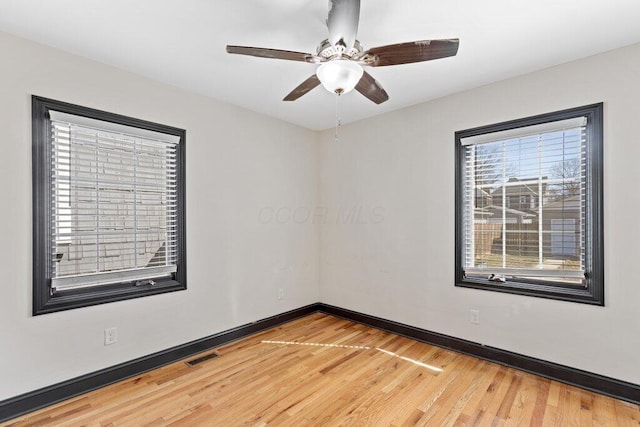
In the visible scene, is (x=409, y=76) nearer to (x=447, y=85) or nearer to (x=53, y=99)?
(x=447, y=85)

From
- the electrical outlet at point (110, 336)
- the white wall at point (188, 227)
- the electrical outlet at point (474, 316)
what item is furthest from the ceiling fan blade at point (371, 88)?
the electrical outlet at point (110, 336)

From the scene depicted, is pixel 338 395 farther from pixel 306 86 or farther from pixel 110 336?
pixel 306 86

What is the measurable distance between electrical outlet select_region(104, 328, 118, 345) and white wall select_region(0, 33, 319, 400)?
35 millimetres

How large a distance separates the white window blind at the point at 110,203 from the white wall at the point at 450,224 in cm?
206

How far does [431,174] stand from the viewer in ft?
10.6

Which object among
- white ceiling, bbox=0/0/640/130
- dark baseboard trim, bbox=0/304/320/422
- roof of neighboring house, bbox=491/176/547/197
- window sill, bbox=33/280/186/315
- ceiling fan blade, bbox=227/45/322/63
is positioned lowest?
dark baseboard trim, bbox=0/304/320/422

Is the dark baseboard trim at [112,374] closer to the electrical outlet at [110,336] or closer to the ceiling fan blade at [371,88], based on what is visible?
the electrical outlet at [110,336]

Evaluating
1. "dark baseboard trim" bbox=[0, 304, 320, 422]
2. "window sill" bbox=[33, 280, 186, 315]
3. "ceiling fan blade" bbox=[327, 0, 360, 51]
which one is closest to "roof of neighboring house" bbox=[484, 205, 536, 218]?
"ceiling fan blade" bbox=[327, 0, 360, 51]

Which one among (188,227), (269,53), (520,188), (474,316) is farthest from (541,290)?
(188,227)

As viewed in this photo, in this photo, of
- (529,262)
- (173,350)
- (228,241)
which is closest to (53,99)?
(228,241)

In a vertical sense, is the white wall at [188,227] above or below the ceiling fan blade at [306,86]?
below

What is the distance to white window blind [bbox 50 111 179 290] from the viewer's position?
2.29 m

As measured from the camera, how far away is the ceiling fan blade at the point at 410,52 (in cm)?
161

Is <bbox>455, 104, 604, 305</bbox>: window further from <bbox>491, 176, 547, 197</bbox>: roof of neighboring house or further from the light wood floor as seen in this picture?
the light wood floor
